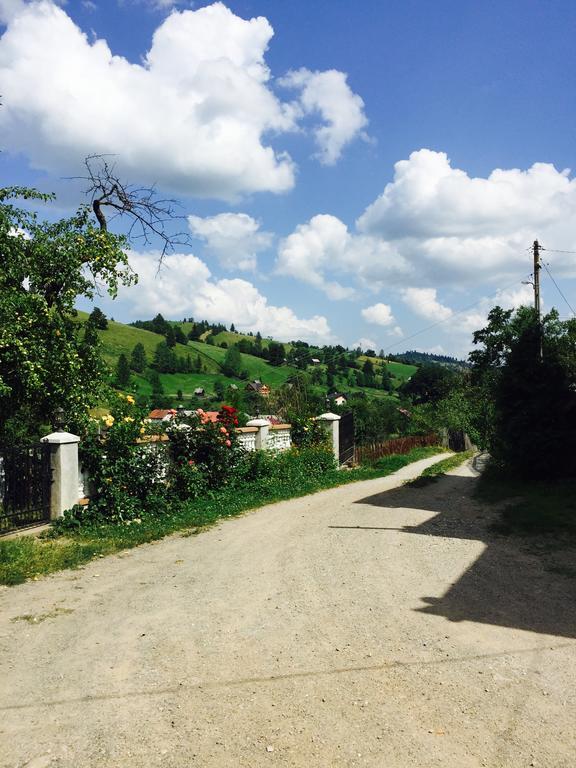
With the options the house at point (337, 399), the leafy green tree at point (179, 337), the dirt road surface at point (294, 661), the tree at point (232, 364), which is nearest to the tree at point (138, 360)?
the tree at point (232, 364)

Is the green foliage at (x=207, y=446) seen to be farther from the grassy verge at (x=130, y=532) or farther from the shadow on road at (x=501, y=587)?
the shadow on road at (x=501, y=587)

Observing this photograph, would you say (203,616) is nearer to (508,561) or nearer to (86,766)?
(86,766)

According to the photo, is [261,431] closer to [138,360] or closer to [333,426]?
[333,426]

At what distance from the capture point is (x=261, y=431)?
13.7 m

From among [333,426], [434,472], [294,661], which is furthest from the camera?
[333,426]

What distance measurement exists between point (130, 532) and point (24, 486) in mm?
1875

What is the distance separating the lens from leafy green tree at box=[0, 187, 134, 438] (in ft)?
33.1

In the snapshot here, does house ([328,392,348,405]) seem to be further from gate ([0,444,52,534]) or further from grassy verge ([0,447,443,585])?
gate ([0,444,52,534])

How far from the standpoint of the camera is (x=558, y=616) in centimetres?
505

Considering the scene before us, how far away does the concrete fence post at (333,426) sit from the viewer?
53.9 feet

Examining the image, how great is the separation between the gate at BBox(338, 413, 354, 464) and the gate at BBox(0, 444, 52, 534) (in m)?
10.6

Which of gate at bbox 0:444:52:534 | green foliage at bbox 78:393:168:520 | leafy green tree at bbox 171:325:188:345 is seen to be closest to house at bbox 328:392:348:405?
green foliage at bbox 78:393:168:520

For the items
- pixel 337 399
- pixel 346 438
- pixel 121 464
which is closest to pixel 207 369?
pixel 337 399

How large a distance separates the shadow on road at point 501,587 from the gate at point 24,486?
5240mm
